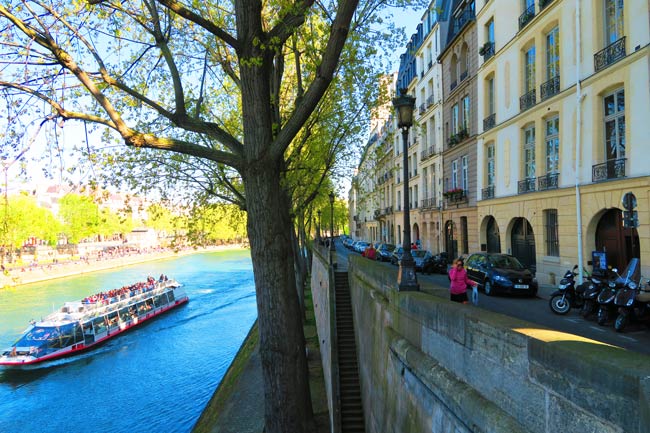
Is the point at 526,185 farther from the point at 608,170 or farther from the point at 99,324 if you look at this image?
the point at 99,324

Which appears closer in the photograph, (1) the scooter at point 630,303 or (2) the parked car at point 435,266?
(1) the scooter at point 630,303

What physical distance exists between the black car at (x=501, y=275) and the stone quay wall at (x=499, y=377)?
826 centimetres

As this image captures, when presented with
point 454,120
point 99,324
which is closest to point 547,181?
point 454,120

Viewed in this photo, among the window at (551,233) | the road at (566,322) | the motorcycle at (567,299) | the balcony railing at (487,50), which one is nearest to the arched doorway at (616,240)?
the window at (551,233)

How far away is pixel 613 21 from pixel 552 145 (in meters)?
4.88

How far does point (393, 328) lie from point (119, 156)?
30.4 ft

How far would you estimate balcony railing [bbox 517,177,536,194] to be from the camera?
1773 cm

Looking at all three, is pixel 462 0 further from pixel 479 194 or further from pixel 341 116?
pixel 341 116

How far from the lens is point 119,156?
37.8ft

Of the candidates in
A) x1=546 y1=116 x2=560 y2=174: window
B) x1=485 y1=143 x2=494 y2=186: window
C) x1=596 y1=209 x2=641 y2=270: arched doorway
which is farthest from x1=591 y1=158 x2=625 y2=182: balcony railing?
x1=485 y1=143 x2=494 y2=186: window

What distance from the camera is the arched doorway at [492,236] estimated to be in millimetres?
21564

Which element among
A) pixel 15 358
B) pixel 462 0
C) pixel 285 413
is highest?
pixel 462 0

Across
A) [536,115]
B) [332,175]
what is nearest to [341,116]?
[332,175]

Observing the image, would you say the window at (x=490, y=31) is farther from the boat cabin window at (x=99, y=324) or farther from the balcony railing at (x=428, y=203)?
the boat cabin window at (x=99, y=324)
